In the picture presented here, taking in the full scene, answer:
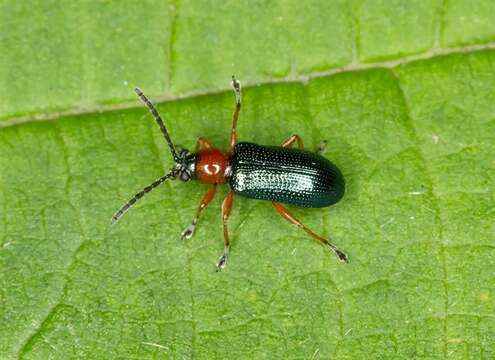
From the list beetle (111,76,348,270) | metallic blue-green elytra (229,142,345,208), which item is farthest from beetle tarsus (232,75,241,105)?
metallic blue-green elytra (229,142,345,208)

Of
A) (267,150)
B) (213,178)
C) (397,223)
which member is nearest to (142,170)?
(213,178)

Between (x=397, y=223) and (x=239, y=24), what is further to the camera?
(x=239, y=24)

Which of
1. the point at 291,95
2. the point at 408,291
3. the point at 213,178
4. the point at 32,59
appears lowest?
the point at 408,291

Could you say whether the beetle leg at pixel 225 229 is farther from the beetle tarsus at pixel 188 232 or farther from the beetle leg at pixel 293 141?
the beetle leg at pixel 293 141

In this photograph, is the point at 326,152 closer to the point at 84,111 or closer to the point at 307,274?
the point at 307,274

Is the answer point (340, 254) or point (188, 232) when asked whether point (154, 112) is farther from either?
point (340, 254)

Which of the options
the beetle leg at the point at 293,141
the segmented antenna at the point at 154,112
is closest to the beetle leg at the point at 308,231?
the beetle leg at the point at 293,141
